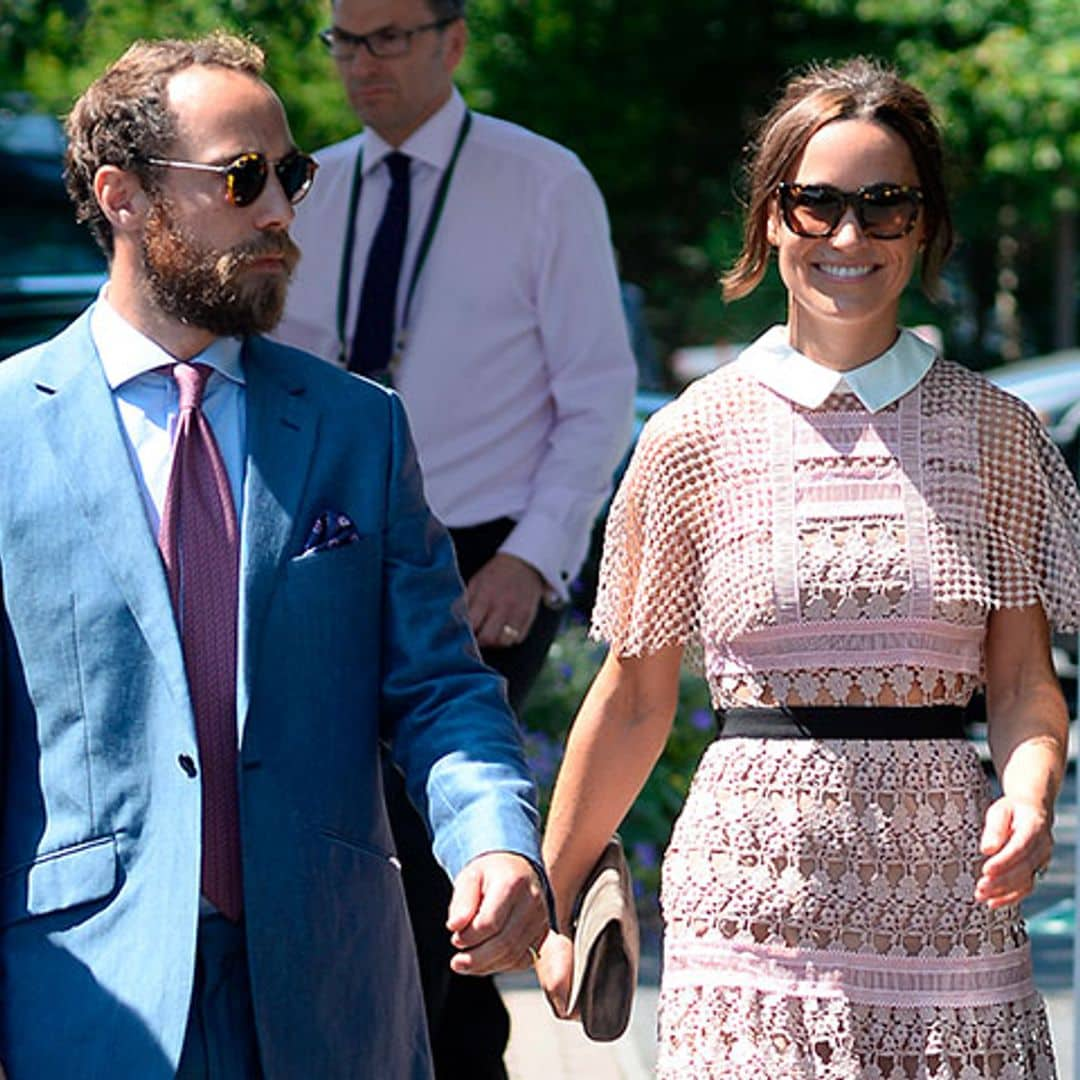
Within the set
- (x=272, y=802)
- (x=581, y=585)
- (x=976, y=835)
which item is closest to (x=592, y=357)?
(x=976, y=835)

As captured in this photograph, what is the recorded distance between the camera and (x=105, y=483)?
11.7 feet

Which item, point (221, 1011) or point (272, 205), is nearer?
point (221, 1011)

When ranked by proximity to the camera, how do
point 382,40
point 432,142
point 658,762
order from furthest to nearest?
point 658,762 < point 432,142 < point 382,40

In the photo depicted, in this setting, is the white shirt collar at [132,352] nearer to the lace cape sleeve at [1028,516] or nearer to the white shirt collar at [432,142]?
the lace cape sleeve at [1028,516]

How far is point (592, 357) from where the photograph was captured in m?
5.67

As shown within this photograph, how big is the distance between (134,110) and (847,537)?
45.2 inches

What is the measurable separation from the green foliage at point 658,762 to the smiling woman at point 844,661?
178 inches

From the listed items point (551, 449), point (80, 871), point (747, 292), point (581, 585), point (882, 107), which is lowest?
point (581, 585)

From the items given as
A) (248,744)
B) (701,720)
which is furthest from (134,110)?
(701,720)

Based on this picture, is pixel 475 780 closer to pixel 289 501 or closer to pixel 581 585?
pixel 289 501

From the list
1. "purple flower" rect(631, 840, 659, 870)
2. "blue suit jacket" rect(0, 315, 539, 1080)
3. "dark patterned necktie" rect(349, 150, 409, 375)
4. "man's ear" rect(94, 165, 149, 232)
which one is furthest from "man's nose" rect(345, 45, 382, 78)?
"purple flower" rect(631, 840, 659, 870)

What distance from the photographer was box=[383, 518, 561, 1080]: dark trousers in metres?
5.48

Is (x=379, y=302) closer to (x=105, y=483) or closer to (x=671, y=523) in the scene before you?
(x=671, y=523)

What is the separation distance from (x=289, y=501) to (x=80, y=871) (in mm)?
531
